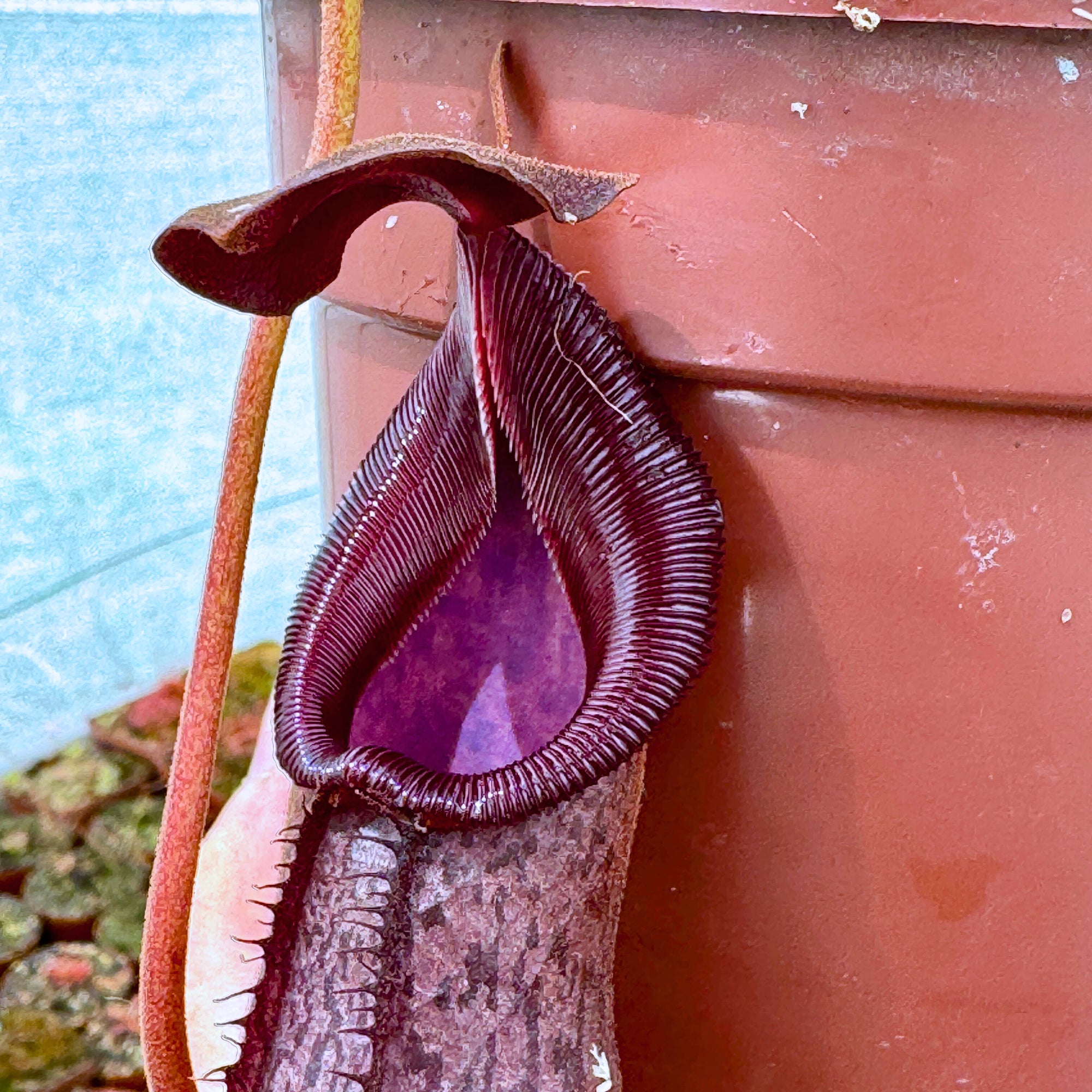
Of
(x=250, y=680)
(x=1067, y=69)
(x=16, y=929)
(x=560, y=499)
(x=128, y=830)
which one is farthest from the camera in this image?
(x=250, y=680)

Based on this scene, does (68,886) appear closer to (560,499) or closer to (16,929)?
(16,929)

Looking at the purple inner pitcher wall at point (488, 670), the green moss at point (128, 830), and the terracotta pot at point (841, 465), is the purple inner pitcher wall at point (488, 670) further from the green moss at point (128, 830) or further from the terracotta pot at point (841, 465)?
the green moss at point (128, 830)

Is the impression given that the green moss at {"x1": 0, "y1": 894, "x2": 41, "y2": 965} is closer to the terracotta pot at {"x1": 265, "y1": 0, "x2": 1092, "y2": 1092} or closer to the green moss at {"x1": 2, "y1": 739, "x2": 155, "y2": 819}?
the green moss at {"x1": 2, "y1": 739, "x2": 155, "y2": 819}

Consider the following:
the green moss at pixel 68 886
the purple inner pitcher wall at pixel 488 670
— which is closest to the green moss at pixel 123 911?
the green moss at pixel 68 886

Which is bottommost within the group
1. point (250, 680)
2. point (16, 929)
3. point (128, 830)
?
point (16, 929)

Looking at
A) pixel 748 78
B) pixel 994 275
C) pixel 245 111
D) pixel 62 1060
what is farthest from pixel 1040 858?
pixel 245 111

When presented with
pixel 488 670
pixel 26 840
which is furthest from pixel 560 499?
pixel 26 840

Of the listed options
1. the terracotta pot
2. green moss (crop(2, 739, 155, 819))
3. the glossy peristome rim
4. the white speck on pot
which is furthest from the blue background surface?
the white speck on pot

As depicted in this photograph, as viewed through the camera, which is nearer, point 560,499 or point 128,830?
point 560,499
